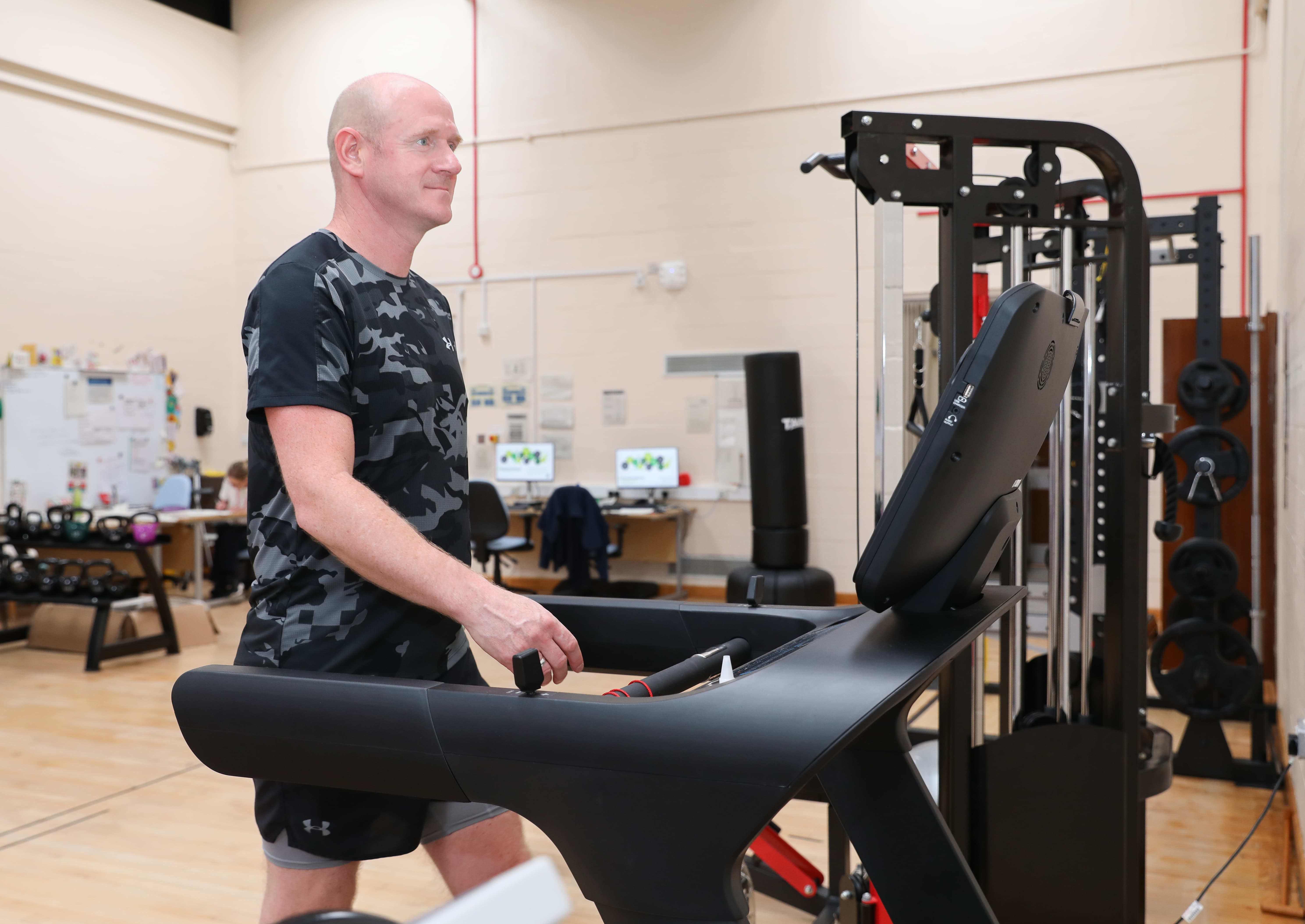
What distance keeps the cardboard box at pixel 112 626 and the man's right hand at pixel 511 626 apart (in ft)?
16.6

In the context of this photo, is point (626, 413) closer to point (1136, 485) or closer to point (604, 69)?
point (604, 69)

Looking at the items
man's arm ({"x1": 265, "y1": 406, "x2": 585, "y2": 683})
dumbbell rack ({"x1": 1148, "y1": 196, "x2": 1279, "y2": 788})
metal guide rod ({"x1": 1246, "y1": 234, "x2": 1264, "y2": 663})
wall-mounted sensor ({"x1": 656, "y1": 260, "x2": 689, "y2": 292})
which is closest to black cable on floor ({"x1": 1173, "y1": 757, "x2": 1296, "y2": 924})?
dumbbell rack ({"x1": 1148, "y1": 196, "x2": 1279, "y2": 788})

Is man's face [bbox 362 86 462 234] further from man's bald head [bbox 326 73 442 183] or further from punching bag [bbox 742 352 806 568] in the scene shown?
punching bag [bbox 742 352 806 568]

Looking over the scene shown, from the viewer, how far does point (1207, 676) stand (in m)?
3.38

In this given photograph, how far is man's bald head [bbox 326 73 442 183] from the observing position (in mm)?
1280

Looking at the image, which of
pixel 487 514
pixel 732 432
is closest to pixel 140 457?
pixel 487 514

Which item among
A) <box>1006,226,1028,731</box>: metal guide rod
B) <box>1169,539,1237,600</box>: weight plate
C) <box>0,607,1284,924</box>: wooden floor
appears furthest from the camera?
<box>1169,539,1237,600</box>: weight plate

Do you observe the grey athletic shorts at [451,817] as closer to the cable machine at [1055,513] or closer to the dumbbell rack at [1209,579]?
the cable machine at [1055,513]

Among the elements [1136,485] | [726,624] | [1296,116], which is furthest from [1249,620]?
[726,624]

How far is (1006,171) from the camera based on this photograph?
20.5 feet

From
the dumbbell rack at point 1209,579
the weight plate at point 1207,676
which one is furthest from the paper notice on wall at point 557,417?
the weight plate at point 1207,676

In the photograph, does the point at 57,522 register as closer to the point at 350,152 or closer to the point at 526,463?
the point at 526,463

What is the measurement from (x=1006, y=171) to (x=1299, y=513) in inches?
158

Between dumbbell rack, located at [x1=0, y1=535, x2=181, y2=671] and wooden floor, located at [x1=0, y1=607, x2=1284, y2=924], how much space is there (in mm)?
899
